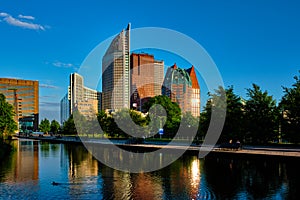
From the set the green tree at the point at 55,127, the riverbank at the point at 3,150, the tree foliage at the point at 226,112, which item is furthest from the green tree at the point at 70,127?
the tree foliage at the point at 226,112

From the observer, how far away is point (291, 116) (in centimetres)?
4434

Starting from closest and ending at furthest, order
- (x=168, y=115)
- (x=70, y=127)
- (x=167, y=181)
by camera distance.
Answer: (x=167, y=181)
(x=168, y=115)
(x=70, y=127)

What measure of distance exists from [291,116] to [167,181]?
24.8 meters

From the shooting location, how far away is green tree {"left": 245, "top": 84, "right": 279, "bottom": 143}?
49375 millimetres

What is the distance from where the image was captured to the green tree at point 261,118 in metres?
49.4

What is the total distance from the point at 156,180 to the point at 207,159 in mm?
13957

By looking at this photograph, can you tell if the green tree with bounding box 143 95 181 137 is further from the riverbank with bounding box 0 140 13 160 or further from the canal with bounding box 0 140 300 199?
the canal with bounding box 0 140 300 199

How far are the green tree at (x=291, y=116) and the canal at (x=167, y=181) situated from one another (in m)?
10.8

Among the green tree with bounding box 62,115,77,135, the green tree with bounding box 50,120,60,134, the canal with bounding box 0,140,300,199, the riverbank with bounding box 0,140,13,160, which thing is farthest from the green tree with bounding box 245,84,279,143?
A: the green tree with bounding box 50,120,60,134

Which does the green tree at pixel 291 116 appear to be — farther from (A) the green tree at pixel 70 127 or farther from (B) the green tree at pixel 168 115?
(A) the green tree at pixel 70 127

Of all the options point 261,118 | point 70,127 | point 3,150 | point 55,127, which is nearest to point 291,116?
point 261,118

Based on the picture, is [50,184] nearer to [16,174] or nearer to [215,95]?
[16,174]

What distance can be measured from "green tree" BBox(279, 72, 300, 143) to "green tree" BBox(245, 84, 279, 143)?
8.66 ft

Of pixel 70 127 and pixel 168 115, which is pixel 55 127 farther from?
pixel 168 115
